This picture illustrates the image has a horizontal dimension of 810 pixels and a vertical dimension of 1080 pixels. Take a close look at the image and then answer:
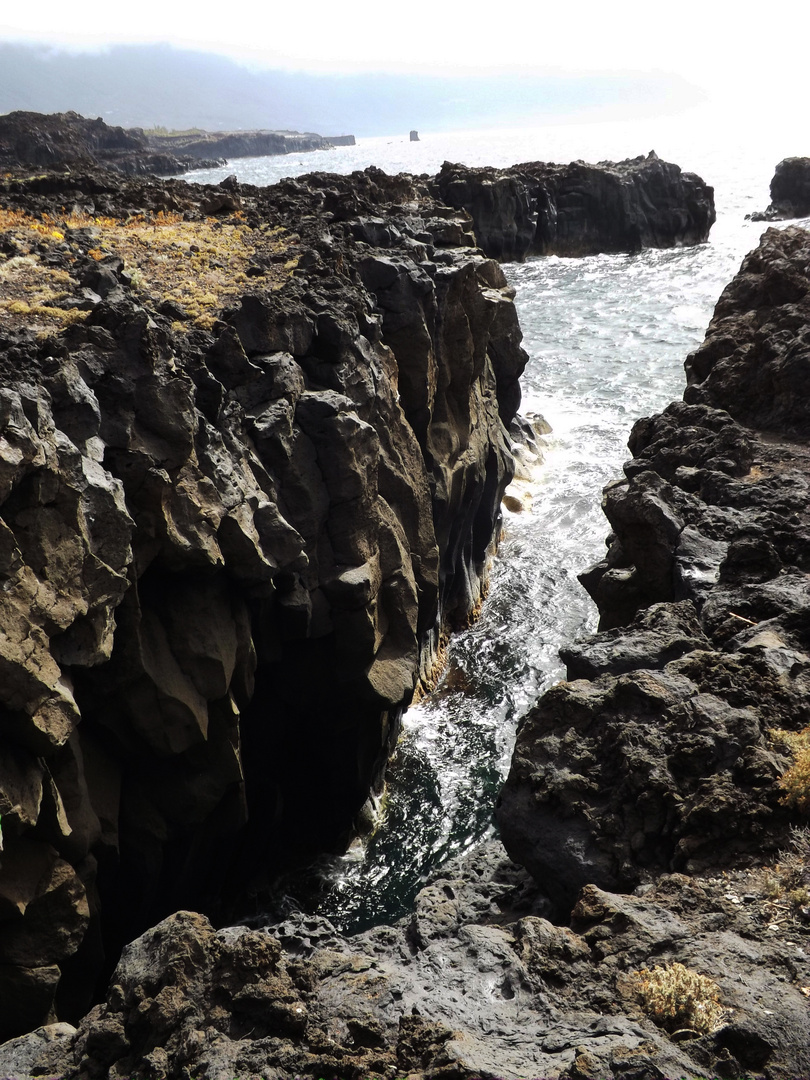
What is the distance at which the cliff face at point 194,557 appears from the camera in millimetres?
11664

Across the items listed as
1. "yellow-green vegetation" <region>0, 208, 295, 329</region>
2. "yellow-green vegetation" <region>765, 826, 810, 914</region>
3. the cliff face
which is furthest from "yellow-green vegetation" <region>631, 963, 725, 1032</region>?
"yellow-green vegetation" <region>0, 208, 295, 329</region>

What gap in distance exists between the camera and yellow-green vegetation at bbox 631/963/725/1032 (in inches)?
284

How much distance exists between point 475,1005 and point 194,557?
8260mm

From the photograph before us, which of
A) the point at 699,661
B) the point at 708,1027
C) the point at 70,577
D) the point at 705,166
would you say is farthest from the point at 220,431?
the point at 705,166

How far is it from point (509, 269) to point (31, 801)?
73.2 m

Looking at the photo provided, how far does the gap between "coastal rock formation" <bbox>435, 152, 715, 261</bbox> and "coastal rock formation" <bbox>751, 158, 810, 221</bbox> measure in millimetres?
8723

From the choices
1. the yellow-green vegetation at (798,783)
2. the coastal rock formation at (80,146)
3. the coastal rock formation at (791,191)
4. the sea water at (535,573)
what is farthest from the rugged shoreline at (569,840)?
the coastal rock formation at (791,191)

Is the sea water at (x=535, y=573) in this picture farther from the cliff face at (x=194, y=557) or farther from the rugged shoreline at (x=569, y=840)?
the rugged shoreline at (x=569, y=840)

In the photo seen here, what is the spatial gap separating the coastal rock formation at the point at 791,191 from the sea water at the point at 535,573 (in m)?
24.7

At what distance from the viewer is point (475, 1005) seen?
8.13 meters

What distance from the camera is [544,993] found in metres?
8.15

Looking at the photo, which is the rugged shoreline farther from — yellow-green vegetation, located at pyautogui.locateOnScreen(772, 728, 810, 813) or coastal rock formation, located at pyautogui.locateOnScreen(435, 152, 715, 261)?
coastal rock formation, located at pyautogui.locateOnScreen(435, 152, 715, 261)

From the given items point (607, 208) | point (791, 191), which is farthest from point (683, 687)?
point (791, 191)

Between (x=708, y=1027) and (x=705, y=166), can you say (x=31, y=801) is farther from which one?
(x=705, y=166)
